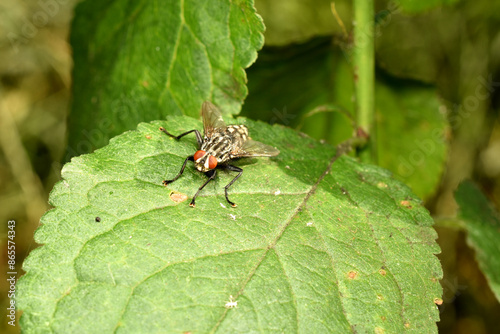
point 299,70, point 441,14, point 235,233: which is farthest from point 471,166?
point 235,233

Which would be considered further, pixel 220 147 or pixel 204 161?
pixel 220 147

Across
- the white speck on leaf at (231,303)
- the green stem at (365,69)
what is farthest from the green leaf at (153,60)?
the white speck on leaf at (231,303)

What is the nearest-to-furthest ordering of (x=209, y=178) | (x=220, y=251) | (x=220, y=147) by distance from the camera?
(x=220, y=251) → (x=209, y=178) → (x=220, y=147)

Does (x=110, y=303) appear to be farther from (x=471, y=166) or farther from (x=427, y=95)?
(x=471, y=166)

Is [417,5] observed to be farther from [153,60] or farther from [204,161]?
[204,161]

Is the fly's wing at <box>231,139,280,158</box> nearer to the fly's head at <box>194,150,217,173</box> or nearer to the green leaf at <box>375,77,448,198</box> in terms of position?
the fly's head at <box>194,150,217,173</box>

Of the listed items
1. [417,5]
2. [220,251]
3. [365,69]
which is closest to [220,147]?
[220,251]

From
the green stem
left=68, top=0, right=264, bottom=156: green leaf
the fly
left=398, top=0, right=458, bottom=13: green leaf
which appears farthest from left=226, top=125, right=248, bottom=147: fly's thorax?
left=398, top=0, right=458, bottom=13: green leaf
